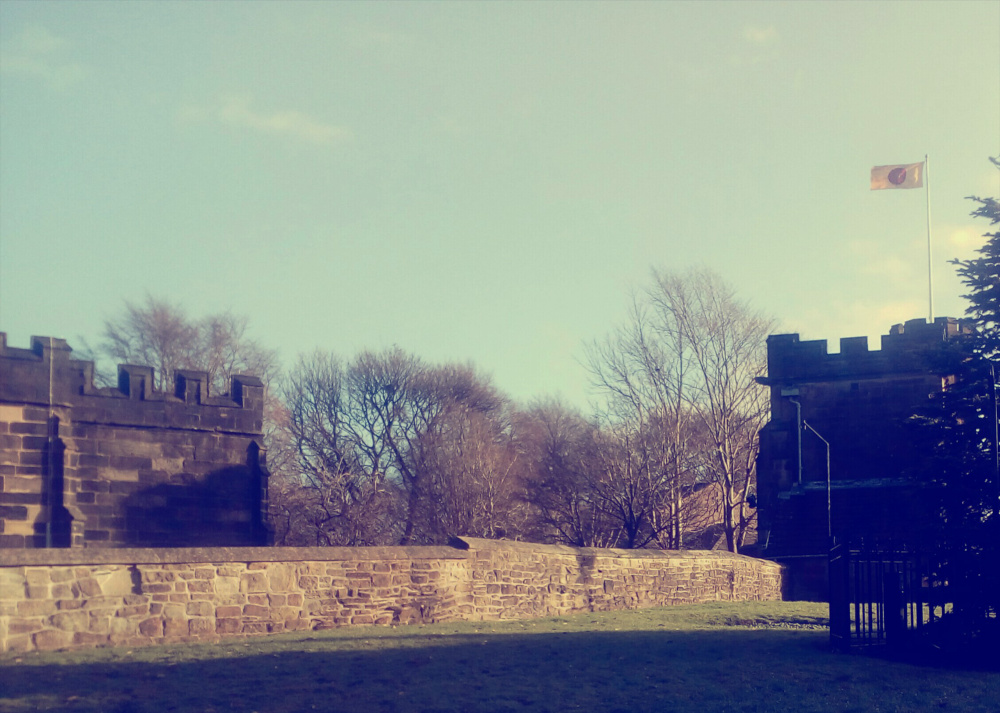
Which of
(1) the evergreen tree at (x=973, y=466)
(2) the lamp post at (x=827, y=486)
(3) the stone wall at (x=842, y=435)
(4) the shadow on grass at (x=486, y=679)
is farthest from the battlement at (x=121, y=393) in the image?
(1) the evergreen tree at (x=973, y=466)

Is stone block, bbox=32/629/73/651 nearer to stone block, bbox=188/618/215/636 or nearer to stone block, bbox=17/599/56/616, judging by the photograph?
stone block, bbox=17/599/56/616

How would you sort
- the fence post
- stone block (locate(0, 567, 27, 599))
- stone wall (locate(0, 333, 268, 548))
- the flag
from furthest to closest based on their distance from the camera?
1. the flag
2. stone wall (locate(0, 333, 268, 548))
3. the fence post
4. stone block (locate(0, 567, 27, 599))

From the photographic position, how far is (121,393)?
81.1 ft

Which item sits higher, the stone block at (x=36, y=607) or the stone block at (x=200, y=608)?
the stone block at (x=36, y=607)

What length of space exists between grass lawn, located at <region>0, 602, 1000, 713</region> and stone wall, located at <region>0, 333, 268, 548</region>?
1177 cm

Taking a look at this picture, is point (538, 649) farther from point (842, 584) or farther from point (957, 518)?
point (957, 518)

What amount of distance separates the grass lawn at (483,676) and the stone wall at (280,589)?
441mm

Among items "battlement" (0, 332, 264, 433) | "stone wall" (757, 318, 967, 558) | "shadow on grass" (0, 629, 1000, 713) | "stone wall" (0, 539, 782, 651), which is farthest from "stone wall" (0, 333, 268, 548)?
"stone wall" (757, 318, 967, 558)

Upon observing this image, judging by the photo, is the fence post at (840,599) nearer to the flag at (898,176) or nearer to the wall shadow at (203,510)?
the wall shadow at (203,510)

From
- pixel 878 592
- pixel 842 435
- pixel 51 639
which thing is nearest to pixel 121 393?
pixel 51 639

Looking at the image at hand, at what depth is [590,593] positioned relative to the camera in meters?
17.8

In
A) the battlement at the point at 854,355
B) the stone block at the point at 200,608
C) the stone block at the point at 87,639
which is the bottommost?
the stone block at the point at 87,639

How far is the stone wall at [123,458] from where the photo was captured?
2286 centimetres

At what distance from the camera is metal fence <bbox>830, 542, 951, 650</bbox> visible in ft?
42.5
